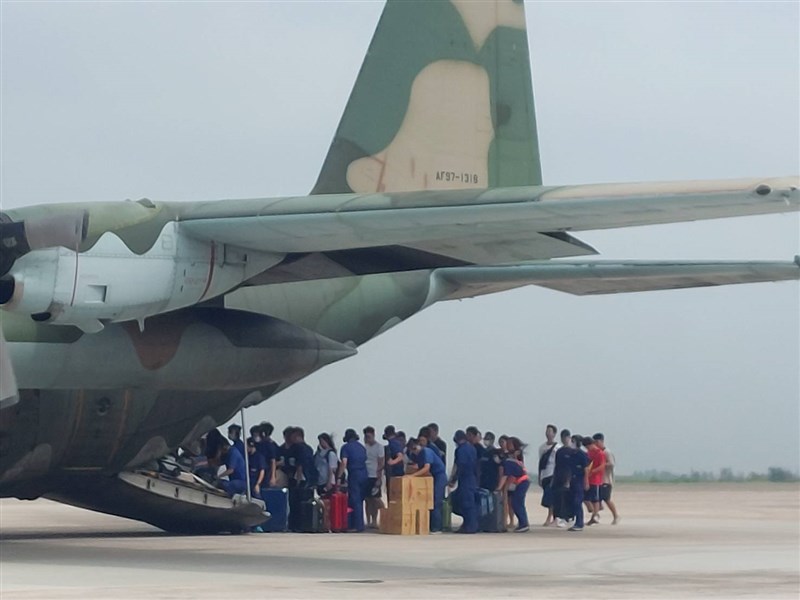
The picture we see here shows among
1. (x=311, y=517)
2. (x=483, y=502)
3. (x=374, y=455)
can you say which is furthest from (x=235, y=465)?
(x=483, y=502)

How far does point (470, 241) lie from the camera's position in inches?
557

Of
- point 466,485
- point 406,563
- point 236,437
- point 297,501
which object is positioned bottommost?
point 406,563

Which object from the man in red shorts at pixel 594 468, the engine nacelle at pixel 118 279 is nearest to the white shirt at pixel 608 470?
the man in red shorts at pixel 594 468

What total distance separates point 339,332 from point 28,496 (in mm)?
4105

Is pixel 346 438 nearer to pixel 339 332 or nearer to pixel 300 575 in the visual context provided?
pixel 339 332

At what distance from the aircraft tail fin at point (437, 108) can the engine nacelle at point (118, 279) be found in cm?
486

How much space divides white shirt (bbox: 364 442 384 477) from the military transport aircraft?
248cm

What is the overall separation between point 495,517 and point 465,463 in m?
0.94

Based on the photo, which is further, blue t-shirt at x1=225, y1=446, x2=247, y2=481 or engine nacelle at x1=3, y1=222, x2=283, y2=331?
blue t-shirt at x1=225, y1=446, x2=247, y2=481

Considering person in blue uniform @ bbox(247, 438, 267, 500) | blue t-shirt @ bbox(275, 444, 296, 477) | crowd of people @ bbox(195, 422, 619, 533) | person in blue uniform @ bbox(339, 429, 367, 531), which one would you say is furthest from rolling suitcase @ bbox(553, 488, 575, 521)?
person in blue uniform @ bbox(247, 438, 267, 500)

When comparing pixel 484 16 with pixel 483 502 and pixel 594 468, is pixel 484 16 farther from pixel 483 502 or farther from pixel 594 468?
pixel 594 468

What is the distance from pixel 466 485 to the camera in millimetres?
20703

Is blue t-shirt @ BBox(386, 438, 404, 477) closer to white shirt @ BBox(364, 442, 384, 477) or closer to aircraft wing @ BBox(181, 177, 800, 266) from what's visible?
white shirt @ BBox(364, 442, 384, 477)

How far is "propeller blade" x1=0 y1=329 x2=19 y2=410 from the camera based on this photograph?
13344 mm
